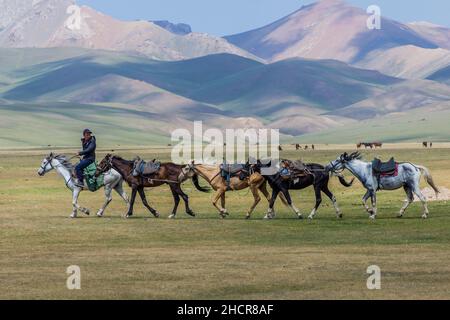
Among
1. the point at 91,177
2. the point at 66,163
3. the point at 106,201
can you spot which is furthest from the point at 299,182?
the point at 66,163

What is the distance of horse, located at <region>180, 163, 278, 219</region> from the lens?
3828 centimetres

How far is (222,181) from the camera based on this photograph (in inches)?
1521

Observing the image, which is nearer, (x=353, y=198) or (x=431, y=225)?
(x=431, y=225)

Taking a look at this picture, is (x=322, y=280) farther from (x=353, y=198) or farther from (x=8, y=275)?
(x=353, y=198)

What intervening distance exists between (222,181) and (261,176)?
4.61ft

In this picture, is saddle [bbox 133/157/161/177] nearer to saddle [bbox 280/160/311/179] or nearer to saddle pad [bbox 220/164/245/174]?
saddle pad [bbox 220/164/245/174]

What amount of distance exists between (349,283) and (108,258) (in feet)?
22.4

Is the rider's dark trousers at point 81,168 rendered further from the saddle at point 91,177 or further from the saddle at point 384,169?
the saddle at point 384,169

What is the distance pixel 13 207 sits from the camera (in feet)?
145

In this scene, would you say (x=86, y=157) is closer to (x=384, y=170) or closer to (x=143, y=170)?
(x=143, y=170)

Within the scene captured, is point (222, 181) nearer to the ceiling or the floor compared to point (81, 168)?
nearer to the floor

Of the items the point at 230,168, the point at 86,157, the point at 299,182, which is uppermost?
the point at 86,157
